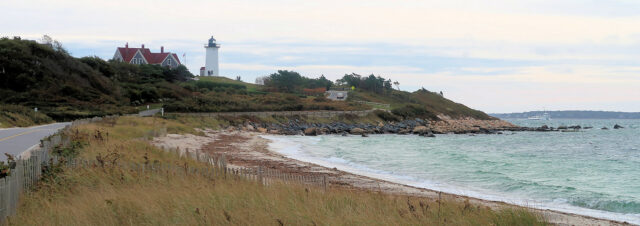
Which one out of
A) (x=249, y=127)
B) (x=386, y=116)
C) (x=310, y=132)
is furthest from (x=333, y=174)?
(x=386, y=116)

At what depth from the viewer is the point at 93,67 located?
77.3m

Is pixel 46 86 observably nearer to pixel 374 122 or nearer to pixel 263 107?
pixel 263 107

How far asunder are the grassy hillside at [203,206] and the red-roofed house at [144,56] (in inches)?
3726

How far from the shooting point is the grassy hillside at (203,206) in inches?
367

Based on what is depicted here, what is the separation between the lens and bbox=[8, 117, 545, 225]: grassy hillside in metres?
9.33

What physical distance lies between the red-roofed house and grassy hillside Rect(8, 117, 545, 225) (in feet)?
310

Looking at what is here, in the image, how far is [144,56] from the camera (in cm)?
10544

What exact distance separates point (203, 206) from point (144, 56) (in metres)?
100

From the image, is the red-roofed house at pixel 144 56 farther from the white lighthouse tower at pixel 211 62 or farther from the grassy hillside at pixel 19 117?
the grassy hillside at pixel 19 117

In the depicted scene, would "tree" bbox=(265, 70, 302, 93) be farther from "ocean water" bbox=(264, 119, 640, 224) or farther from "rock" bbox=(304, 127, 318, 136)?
"ocean water" bbox=(264, 119, 640, 224)

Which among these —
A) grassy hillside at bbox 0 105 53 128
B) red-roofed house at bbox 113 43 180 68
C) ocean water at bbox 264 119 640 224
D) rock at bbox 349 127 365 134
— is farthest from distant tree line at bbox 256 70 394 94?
ocean water at bbox 264 119 640 224

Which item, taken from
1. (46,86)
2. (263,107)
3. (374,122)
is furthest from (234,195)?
(374,122)

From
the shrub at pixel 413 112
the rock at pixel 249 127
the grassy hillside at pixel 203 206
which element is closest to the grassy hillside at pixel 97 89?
the shrub at pixel 413 112

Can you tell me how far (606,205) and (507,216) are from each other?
9.06 m
